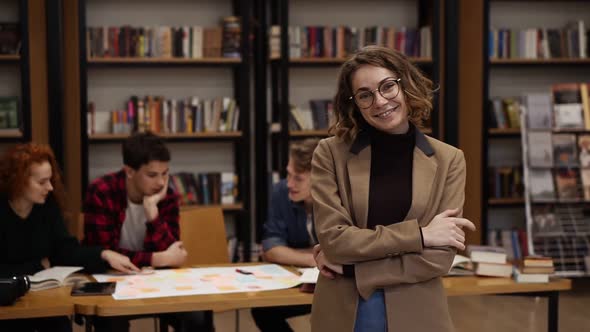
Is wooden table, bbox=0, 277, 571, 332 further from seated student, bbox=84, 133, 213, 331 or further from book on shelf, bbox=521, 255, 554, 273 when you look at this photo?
seated student, bbox=84, 133, 213, 331

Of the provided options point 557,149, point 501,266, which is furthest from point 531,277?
point 557,149

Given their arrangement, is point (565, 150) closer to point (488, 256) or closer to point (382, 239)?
point (488, 256)

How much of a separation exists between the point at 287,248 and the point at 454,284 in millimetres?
779

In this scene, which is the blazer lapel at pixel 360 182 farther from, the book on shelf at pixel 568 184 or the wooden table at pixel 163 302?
the book on shelf at pixel 568 184

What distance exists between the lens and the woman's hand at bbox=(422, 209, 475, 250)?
81.6 inches

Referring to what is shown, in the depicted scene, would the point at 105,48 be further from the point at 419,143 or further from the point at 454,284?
the point at 419,143

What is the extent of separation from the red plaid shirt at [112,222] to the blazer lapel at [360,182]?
5.12ft

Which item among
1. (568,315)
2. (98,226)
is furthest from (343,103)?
(568,315)

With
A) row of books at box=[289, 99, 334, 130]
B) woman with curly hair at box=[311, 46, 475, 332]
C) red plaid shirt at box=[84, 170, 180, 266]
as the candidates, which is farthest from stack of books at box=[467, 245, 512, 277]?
row of books at box=[289, 99, 334, 130]

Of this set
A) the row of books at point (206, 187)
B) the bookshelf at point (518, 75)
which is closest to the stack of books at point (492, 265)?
the row of books at point (206, 187)

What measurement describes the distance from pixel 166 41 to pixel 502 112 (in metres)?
2.63

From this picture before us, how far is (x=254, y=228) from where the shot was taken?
608 cm

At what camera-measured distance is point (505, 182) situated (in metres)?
6.12

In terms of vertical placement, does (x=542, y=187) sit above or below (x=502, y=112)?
below
